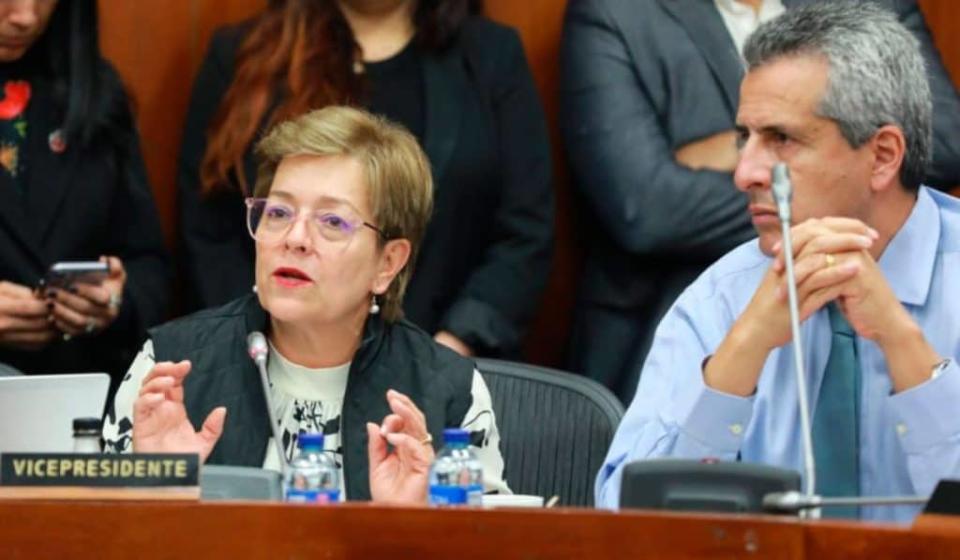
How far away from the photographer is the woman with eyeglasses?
3424mm

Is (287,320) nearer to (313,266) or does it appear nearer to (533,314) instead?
(313,266)

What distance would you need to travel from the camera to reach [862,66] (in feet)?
10.8

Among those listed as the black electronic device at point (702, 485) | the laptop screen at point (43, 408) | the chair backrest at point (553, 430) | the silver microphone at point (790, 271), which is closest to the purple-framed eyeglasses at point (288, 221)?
the chair backrest at point (553, 430)

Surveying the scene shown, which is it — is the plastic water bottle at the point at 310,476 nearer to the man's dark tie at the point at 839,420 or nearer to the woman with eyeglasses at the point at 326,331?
the woman with eyeglasses at the point at 326,331

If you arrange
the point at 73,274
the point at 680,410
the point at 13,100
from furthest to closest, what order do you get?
the point at 13,100, the point at 73,274, the point at 680,410

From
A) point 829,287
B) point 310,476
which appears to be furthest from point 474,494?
point 829,287

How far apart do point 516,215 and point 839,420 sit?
150 centimetres

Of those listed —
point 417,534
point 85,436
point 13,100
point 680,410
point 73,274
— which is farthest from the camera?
point 13,100

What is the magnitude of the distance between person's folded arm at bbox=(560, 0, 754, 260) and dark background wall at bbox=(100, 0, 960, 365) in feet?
1.09

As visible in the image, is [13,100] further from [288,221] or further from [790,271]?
[790,271]

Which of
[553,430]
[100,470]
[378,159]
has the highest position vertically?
[378,159]

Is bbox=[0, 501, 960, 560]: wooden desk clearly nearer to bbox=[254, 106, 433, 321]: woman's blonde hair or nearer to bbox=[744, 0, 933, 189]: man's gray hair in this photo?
bbox=[744, 0, 933, 189]: man's gray hair

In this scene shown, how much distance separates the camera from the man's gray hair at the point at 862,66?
328 cm

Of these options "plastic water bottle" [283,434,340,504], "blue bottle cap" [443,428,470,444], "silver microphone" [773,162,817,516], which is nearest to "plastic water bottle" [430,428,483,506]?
"blue bottle cap" [443,428,470,444]
